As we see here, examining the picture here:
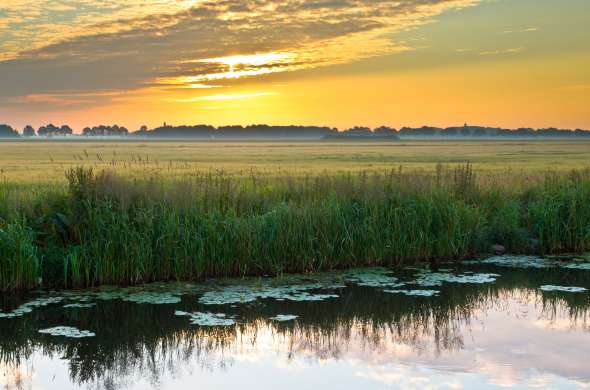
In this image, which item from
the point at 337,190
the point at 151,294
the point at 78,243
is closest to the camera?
the point at 151,294

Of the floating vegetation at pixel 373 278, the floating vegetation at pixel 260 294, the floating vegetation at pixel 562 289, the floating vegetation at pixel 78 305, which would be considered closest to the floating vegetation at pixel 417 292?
the floating vegetation at pixel 373 278

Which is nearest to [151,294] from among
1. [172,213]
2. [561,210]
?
[172,213]

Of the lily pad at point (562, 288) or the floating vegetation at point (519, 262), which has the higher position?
the floating vegetation at point (519, 262)

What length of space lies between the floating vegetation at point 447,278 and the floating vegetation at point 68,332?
17.6ft

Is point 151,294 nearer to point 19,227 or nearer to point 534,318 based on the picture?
point 19,227

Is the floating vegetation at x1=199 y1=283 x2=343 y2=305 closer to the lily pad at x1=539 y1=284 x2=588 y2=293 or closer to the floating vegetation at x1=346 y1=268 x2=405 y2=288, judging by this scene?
the floating vegetation at x1=346 y1=268 x2=405 y2=288

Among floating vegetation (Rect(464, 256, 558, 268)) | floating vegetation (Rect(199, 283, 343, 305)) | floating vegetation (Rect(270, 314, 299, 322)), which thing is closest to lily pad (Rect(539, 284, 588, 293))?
floating vegetation (Rect(464, 256, 558, 268))

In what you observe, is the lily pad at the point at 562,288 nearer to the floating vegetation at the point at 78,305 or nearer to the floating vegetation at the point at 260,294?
the floating vegetation at the point at 260,294

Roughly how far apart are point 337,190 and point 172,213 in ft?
13.5

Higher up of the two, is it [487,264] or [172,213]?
[172,213]

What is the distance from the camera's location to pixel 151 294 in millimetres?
9836

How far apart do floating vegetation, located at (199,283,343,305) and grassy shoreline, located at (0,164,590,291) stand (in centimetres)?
81

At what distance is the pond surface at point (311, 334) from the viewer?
6770mm

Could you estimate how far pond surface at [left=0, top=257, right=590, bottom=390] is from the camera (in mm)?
6770
